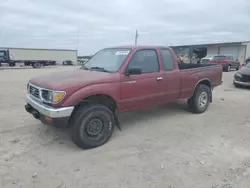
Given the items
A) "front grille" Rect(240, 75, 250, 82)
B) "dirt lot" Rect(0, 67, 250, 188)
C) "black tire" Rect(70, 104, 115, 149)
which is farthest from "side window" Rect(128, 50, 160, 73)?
"front grille" Rect(240, 75, 250, 82)

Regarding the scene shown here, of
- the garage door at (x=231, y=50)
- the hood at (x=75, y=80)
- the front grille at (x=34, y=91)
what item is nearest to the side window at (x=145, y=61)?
the hood at (x=75, y=80)

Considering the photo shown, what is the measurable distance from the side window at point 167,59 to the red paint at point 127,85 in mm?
101

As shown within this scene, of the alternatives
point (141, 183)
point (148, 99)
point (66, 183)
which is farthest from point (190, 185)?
point (148, 99)

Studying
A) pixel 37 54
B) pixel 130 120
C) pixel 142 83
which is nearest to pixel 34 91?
pixel 142 83

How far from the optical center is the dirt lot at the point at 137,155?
3096 millimetres

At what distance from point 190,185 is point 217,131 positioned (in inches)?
92.0

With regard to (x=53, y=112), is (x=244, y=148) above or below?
below

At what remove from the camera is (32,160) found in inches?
143

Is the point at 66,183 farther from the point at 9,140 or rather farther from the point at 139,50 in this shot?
the point at 139,50

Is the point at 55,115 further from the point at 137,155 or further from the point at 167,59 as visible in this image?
the point at 167,59

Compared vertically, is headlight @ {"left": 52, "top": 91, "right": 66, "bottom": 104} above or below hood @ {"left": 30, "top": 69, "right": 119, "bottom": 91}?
below

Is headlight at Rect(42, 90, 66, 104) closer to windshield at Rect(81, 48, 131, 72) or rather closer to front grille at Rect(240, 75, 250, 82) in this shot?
windshield at Rect(81, 48, 131, 72)

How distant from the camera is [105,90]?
13.7 feet

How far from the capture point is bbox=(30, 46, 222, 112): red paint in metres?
3.88
